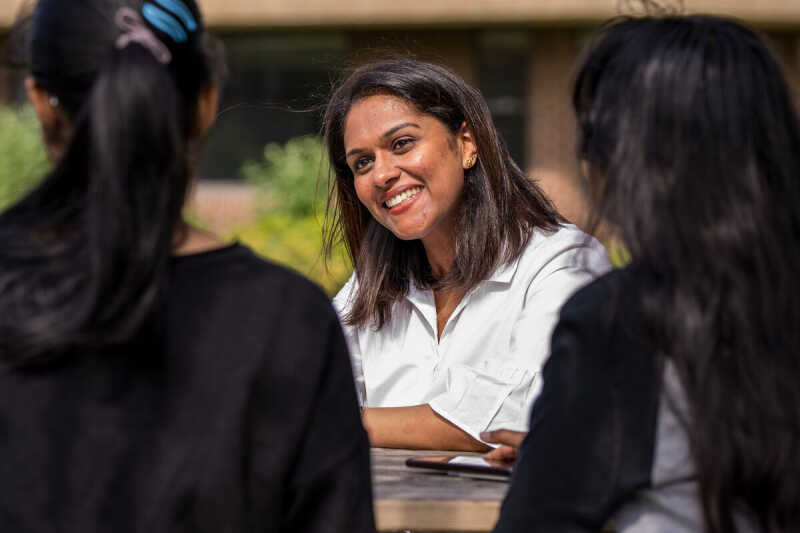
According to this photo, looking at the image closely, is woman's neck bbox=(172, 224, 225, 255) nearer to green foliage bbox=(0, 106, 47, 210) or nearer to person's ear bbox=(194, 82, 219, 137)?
person's ear bbox=(194, 82, 219, 137)

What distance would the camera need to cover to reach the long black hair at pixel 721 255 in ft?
4.68

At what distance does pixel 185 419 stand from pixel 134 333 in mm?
141

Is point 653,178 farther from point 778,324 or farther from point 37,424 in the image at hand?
point 37,424

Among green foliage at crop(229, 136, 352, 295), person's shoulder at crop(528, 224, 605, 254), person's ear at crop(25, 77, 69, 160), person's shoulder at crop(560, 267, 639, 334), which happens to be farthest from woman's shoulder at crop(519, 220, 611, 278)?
green foliage at crop(229, 136, 352, 295)

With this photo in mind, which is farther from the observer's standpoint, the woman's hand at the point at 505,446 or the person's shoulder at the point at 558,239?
the person's shoulder at the point at 558,239

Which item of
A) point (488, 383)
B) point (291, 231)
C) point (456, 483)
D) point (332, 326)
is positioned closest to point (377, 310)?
point (488, 383)

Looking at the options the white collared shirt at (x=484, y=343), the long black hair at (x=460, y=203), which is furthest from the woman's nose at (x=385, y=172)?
the white collared shirt at (x=484, y=343)

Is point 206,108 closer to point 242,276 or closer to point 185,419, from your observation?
point 242,276

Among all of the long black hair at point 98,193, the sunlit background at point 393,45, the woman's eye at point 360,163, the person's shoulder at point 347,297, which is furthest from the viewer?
the sunlit background at point 393,45

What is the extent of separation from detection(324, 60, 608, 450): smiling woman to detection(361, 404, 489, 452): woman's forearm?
0.06 m

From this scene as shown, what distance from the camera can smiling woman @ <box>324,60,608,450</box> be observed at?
2721 millimetres

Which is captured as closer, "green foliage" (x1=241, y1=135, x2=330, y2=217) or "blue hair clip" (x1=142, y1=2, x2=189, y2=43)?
"blue hair clip" (x1=142, y1=2, x2=189, y2=43)

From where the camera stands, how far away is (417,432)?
2.51m

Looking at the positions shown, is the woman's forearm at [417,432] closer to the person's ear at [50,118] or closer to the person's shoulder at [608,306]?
the person's shoulder at [608,306]
